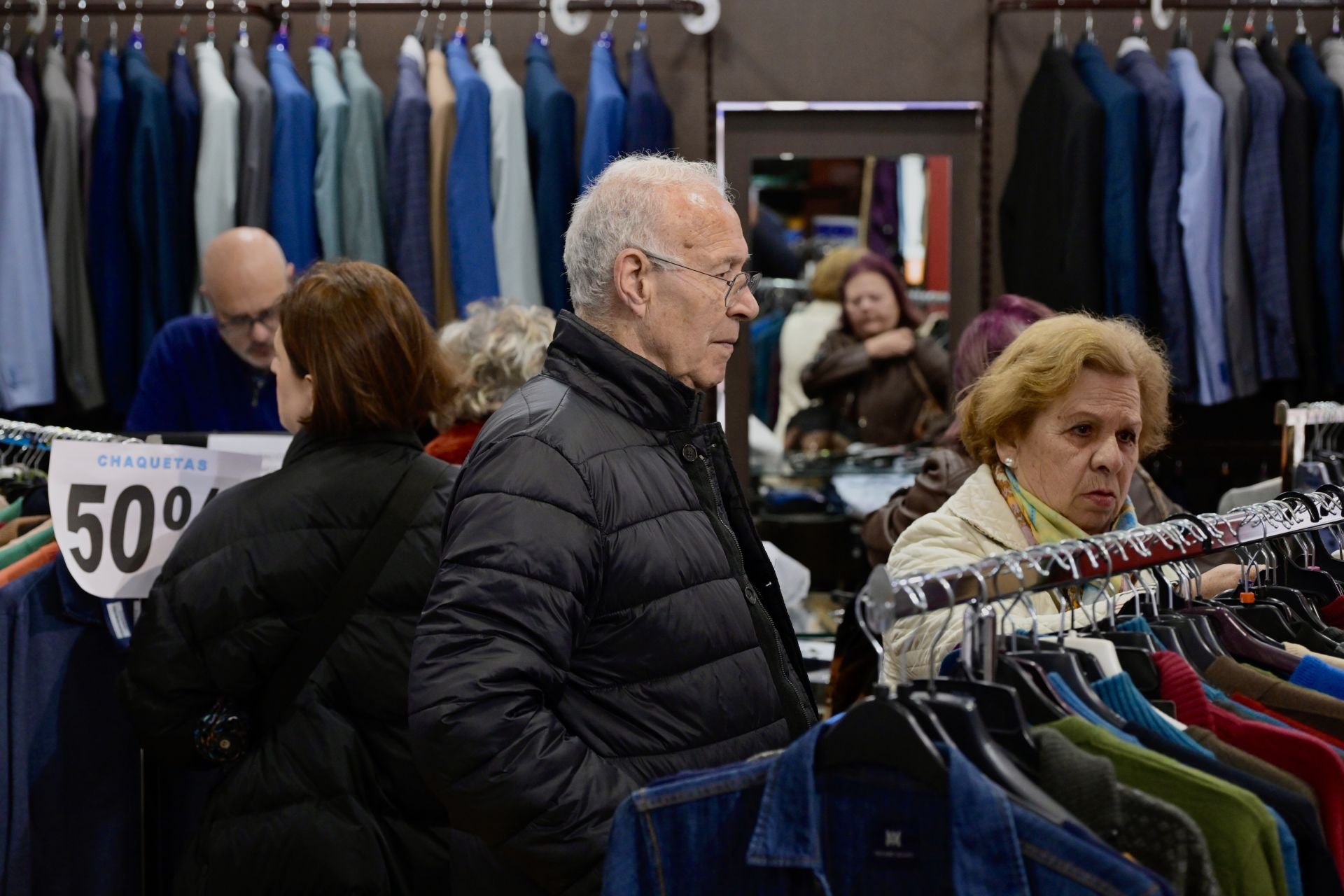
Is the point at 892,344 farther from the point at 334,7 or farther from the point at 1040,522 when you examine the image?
the point at 1040,522

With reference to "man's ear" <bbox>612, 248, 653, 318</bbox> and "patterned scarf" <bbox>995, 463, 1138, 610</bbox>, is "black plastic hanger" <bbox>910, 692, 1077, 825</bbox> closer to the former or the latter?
"man's ear" <bbox>612, 248, 653, 318</bbox>

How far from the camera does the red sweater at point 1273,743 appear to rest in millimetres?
1394

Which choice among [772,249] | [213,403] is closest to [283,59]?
[213,403]

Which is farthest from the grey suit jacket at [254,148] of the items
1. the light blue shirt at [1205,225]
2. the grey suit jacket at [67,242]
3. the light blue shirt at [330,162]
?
the light blue shirt at [1205,225]

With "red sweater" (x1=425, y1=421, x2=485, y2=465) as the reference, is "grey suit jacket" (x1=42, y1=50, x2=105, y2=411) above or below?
above

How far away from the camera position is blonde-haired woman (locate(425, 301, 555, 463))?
3.09 m

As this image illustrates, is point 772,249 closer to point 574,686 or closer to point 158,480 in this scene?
point 158,480

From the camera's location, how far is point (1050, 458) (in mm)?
2152

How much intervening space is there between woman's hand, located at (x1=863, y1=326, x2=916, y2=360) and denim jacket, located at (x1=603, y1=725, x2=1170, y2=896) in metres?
3.64

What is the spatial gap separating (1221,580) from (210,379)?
2612 millimetres

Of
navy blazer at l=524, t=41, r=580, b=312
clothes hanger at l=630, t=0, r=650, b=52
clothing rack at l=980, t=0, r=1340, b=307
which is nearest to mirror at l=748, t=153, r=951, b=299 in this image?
clothing rack at l=980, t=0, r=1340, b=307

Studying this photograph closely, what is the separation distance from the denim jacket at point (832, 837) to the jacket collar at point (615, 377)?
0.58 metres

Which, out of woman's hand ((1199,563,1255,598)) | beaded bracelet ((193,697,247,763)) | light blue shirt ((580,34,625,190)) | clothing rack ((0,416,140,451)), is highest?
light blue shirt ((580,34,625,190))

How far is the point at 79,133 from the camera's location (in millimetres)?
4430
